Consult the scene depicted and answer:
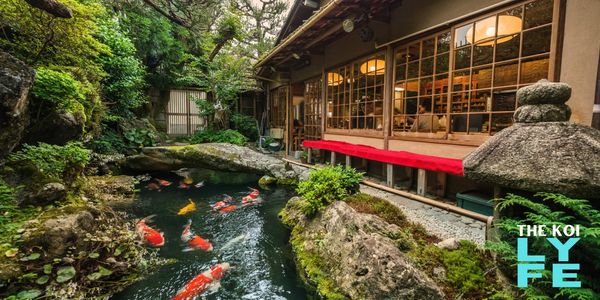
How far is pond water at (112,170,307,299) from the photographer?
4.13 m

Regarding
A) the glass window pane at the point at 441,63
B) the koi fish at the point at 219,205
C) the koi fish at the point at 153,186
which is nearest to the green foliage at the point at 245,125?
the koi fish at the point at 153,186

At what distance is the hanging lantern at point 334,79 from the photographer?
980 cm

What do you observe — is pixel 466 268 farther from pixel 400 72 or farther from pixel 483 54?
pixel 400 72

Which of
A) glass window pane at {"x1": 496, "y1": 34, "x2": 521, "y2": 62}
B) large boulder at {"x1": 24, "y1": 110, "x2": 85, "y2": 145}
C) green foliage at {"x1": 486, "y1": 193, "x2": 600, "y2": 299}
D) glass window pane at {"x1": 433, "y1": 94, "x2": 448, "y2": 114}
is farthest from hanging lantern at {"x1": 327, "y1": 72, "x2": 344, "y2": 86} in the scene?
large boulder at {"x1": 24, "y1": 110, "x2": 85, "y2": 145}

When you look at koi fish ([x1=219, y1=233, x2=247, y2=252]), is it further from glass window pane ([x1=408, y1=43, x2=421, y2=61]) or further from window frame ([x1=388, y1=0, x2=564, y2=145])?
glass window pane ([x1=408, y1=43, x2=421, y2=61])

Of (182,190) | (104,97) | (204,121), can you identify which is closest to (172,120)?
(204,121)

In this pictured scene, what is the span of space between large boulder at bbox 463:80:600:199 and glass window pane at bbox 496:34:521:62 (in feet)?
8.38

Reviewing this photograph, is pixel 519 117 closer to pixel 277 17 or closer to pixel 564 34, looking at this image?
pixel 564 34

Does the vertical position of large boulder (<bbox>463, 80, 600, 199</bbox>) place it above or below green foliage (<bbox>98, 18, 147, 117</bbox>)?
below

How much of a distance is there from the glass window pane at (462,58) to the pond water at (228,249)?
522 cm

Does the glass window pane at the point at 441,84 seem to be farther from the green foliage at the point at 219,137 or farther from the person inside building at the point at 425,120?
the green foliage at the point at 219,137

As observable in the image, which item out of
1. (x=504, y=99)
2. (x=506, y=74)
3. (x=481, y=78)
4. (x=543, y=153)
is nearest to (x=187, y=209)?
(x=543, y=153)

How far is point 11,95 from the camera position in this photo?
405 cm

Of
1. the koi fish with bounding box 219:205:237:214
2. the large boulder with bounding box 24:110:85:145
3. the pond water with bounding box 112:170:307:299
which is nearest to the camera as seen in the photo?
the pond water with bounding box 112:170:307:299
